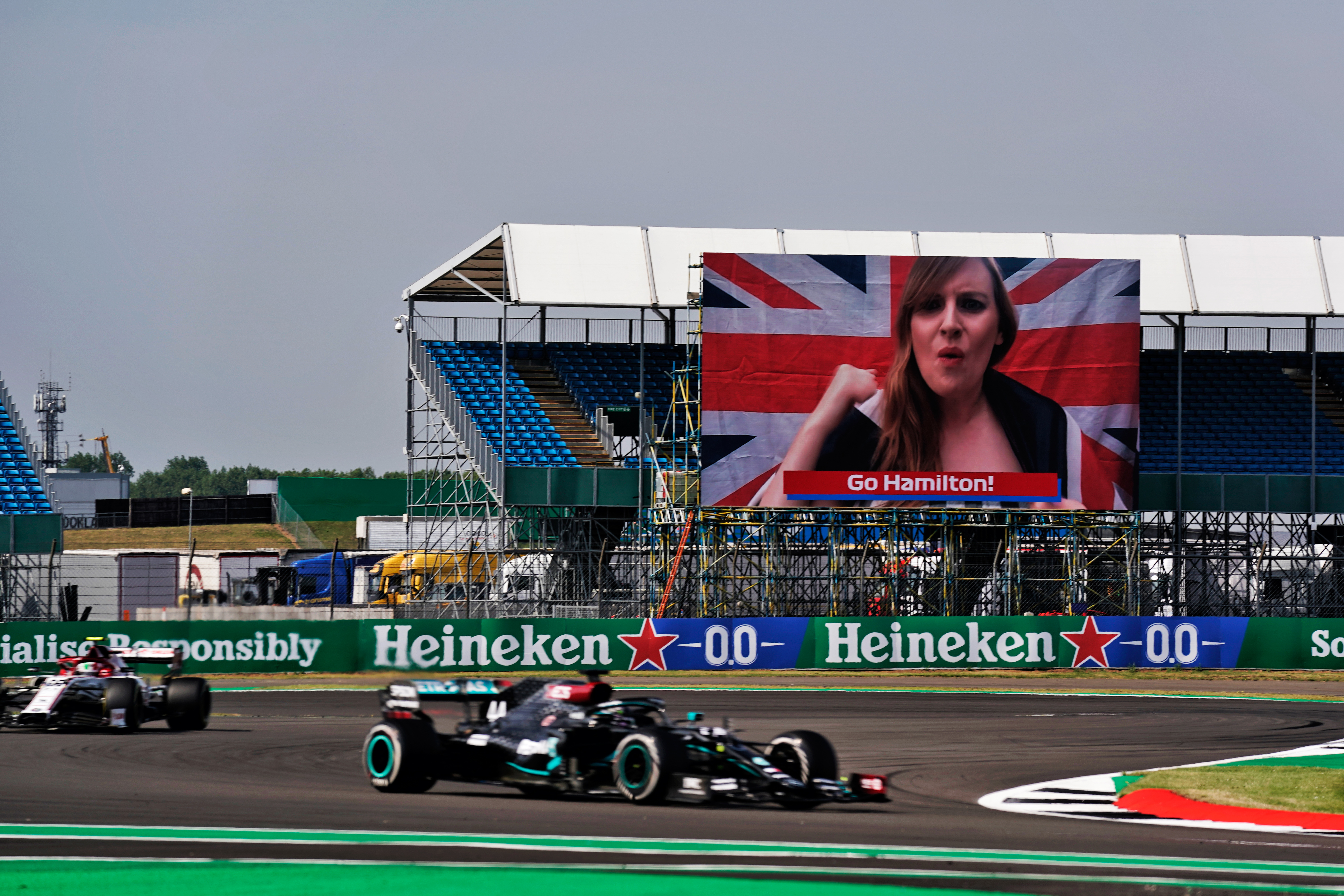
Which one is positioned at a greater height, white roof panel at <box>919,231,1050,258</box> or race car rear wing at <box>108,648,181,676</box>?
white roof panel at <box>919,231,1050,258</box>

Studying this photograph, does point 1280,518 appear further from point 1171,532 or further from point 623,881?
point 623,881

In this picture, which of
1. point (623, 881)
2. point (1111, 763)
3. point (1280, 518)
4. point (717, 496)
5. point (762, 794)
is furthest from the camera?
point (1280, 518)

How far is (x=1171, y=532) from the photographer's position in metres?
43.1

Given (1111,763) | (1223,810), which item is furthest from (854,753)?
(1223,810)

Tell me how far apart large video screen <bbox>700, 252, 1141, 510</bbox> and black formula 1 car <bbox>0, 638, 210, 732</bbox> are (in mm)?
19273

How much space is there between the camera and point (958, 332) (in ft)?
125

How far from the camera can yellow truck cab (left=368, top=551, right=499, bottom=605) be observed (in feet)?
138

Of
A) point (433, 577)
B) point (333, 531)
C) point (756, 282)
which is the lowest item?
point (433, 577)

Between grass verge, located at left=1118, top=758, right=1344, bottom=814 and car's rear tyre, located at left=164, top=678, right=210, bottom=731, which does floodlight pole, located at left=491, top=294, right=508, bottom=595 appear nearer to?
car's rear tyre, located at left=164, top=678, right=210, bottom=731

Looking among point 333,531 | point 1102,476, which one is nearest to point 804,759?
point 1102,476

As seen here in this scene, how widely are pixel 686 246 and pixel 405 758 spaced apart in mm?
30490

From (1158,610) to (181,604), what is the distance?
28.9m

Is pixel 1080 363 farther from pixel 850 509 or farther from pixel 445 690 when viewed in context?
pixel 445 690

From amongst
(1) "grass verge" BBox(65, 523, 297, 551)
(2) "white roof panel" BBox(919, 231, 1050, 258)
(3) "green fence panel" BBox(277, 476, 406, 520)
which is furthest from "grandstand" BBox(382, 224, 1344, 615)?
(3) "green fence panel" BBox(277, 476, 406, 520)
